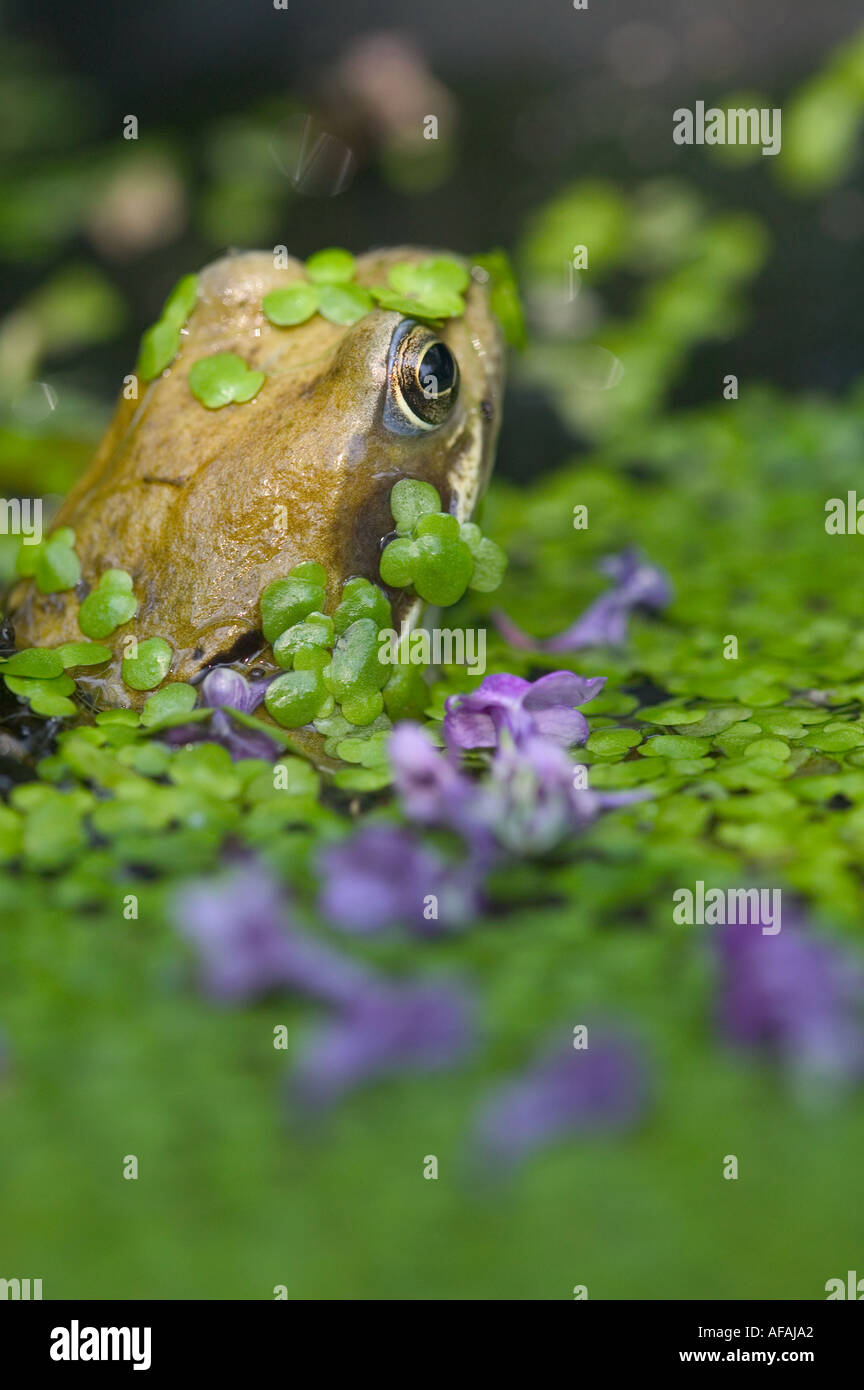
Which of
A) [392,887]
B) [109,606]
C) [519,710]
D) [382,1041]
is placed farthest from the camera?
[109,606]

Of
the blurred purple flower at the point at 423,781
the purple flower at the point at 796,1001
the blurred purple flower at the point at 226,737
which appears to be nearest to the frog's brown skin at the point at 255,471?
the blurred purple flower at the point at 226,737

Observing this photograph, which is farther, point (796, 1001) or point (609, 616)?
point (609, 616)

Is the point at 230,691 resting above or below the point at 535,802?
above

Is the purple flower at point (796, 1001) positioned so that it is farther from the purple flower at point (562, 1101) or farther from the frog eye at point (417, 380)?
the frog eye at point (417, 380)

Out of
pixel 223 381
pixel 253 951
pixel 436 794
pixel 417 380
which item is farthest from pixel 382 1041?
pixel 223 381

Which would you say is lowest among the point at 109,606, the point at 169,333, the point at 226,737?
the point at 226,737

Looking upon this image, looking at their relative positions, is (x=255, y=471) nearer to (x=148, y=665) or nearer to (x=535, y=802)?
(x=148, y=665)

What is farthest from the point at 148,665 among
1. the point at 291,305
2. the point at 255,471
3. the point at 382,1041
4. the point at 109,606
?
the point at 382,1041

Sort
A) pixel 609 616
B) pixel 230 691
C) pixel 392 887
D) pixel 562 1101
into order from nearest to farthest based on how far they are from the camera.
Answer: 1. pixel 562 1101
2. pixel 392 887
3. pixel 230 691
4. pixel 609 616
